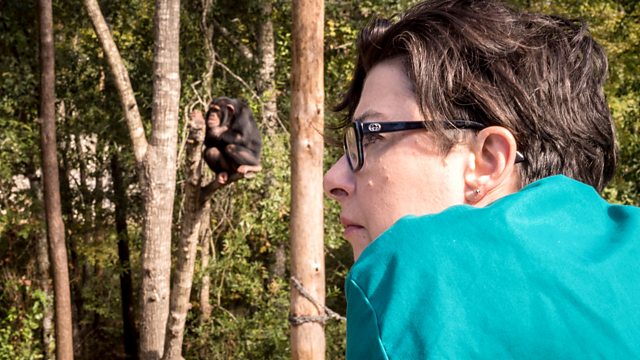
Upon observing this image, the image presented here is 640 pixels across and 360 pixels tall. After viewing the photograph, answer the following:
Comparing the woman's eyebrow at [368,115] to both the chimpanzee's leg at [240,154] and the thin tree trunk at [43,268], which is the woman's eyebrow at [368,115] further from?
the thin tree trunk at [43,268]

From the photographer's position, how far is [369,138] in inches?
32.4

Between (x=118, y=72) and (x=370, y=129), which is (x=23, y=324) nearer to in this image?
(x=118, y=72)

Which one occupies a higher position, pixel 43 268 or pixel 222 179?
pixel 222 179

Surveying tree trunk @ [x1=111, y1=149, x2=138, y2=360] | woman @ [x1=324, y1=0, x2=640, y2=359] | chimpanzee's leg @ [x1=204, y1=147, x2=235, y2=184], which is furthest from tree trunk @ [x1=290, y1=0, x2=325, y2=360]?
tree trunk @ [x1=111, y1=149, x2=138, y2=360]

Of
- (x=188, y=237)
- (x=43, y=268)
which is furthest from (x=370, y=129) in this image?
(x=43, y=268)

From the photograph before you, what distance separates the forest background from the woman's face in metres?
5.59

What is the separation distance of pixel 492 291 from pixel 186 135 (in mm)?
6190

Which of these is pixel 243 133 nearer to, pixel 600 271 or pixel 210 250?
pixel 210 250

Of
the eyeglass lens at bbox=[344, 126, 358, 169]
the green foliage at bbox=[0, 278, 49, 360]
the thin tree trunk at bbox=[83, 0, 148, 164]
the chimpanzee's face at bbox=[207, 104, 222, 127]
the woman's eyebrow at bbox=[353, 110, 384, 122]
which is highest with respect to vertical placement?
the thin tree trunk at bbox=[83, 0, 148, 164]

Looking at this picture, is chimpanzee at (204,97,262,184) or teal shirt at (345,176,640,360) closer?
teal shirt at (345,176,640,360)

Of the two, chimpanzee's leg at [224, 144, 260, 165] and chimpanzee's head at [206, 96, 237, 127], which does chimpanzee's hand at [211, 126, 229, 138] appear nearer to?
chimpanzee's head at [206, 96, 237, 127]

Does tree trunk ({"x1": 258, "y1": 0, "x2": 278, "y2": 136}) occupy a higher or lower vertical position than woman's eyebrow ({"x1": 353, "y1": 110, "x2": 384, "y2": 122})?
higher

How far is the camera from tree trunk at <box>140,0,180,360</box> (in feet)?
16.0

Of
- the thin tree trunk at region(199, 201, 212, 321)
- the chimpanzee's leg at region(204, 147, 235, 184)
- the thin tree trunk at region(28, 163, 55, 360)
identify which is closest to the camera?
the chimpanzee's leg at region(204, 147, 235, 184)
